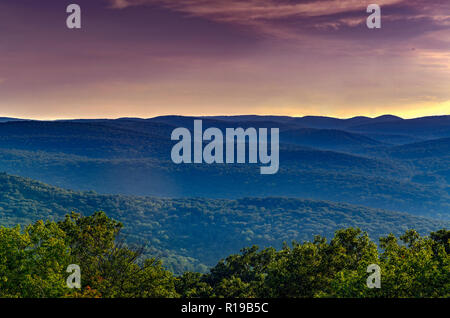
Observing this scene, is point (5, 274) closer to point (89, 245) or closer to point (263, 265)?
point (89, 245)

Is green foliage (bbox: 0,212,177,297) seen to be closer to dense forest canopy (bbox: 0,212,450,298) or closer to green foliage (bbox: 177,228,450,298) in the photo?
dense forest canopy (bbox: 0,212,450,298)

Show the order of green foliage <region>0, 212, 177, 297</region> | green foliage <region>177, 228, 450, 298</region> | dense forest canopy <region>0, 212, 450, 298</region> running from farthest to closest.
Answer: green foliage <region>0, 212, 177, 297</region> → dense forest canopy <region>0, 212, 450, 298</region> → green foliage <region>177, 228, 450, 298</region>

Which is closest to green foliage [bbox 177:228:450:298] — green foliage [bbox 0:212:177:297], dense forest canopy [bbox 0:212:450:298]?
dense forest canopy [bbox 0:212:450:298]

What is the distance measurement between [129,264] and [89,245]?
3525 millimetres

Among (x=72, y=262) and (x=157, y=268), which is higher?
(x=72, y=262)

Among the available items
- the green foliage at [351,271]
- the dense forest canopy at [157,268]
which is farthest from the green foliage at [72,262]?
the green foliage at [351,271]

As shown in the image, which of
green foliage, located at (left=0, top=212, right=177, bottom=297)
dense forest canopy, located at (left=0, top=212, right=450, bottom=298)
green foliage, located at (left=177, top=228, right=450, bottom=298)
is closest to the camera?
green foliage, located at (left=177, top=228, right=450, bottom=298)

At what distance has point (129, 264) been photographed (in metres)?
36.0

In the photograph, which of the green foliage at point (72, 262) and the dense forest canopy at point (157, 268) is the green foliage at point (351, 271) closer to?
the dense forest canopy at point (157, 268)

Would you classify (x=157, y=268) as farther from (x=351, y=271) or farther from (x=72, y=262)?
(x=351, y=271)

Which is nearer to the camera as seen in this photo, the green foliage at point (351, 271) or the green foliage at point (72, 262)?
the green foliage at point (351, 271)

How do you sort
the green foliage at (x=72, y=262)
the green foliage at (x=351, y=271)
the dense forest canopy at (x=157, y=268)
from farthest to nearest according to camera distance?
1. the green foliage at (x=72, y=262)
2. the dense forest canopy at (x=157, y=268)
3. the green foliage at (x=351, y=271)

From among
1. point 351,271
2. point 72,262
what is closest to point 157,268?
point 72,262

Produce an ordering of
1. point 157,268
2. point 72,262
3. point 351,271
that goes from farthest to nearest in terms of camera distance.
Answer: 1. point 157,268
2. point 72,262
3. point 351,271
